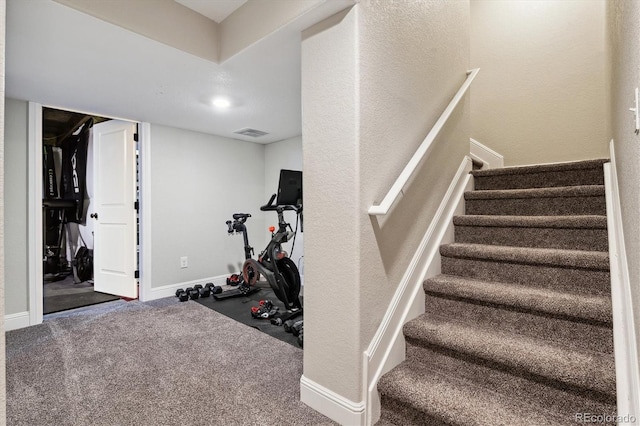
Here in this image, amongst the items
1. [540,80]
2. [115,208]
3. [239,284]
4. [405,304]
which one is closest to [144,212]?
[115,208]

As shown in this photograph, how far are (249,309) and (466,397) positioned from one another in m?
2.45

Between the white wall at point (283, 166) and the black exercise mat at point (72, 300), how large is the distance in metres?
2.30

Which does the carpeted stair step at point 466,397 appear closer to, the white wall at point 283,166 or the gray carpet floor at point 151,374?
the gray carpet floor at point 151,374

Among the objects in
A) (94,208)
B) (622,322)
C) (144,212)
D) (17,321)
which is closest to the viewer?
(622,322)

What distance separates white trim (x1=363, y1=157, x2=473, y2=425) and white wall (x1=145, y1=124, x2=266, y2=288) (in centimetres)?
316

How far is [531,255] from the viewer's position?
1.70m

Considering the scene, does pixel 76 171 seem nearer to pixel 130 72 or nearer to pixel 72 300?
pixel 72 300

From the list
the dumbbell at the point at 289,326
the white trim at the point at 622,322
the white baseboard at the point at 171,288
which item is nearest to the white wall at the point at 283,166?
the white baseboard at the point at 171,288

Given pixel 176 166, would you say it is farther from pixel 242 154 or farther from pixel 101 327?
pixel 101 327

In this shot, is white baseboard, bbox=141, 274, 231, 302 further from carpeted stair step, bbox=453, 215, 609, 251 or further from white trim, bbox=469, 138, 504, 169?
white trim, bbox=469, 138, 504, 169

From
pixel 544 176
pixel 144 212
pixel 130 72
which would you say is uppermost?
pixel 130 72

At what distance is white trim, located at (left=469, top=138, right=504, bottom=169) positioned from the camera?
3203 mm

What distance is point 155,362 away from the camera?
7.16 feet

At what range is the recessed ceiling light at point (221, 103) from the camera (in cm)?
298
